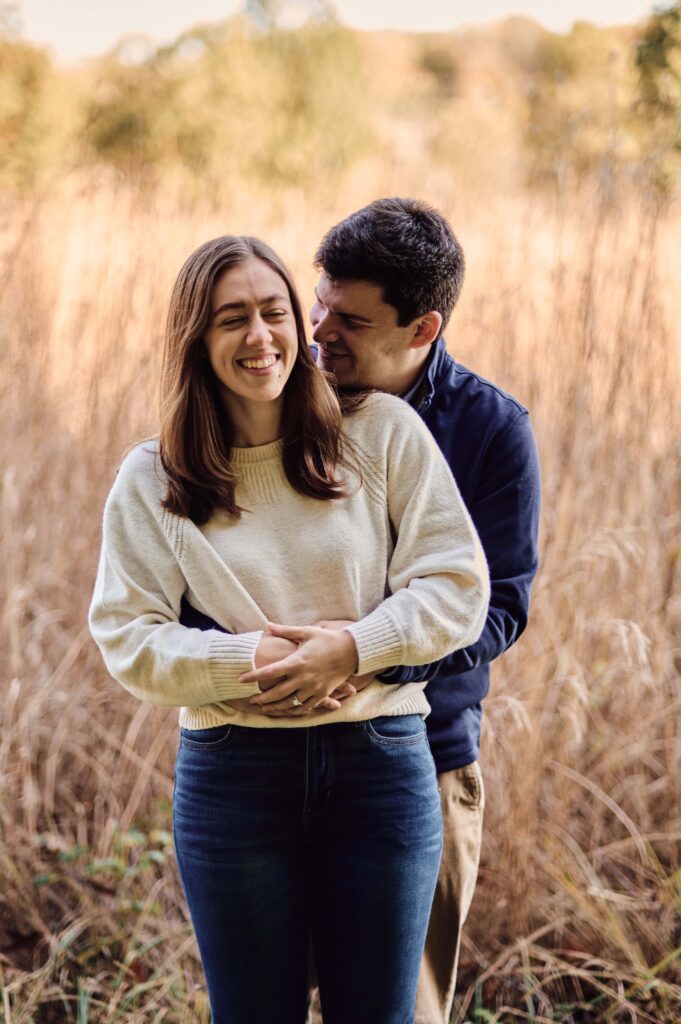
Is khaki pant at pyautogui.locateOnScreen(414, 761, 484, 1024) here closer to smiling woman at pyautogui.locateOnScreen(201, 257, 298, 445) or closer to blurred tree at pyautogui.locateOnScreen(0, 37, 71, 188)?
smiling woman at pyautogui.locateOnScreen(201, 257, 298, 445)

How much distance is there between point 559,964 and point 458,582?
1.31 metres

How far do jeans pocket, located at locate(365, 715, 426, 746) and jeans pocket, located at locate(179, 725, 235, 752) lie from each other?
183mm

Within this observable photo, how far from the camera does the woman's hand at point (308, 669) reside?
120cm

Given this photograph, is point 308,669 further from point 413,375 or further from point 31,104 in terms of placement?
point 31,104

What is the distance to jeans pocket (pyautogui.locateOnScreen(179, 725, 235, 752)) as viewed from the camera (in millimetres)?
1275

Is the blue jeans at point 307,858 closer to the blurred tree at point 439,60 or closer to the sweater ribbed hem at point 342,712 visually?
the sweater ribbed hem at point 342,712

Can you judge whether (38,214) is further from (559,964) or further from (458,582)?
(559,964)

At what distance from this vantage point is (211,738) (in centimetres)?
128

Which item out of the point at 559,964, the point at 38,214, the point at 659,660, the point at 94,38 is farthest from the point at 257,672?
the point at 94,38

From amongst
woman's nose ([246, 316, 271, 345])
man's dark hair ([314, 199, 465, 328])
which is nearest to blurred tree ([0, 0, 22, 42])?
man's dark hair ([314, 199, 465, 328])

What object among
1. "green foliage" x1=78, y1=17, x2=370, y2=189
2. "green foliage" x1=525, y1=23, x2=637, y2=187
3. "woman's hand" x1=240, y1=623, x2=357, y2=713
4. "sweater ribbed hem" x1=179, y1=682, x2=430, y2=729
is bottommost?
"sweater ribbed hem" x1=179, y1=682, x2=430, y2=729

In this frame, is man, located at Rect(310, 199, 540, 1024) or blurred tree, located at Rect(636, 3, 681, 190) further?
blurred tree, located at Rect(636, 3, 681, 190)

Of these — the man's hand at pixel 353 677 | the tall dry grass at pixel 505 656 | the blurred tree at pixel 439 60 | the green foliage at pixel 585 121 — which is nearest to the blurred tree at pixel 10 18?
the tall dry grass at pixel 505 656

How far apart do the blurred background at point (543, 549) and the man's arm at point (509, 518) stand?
700mm
